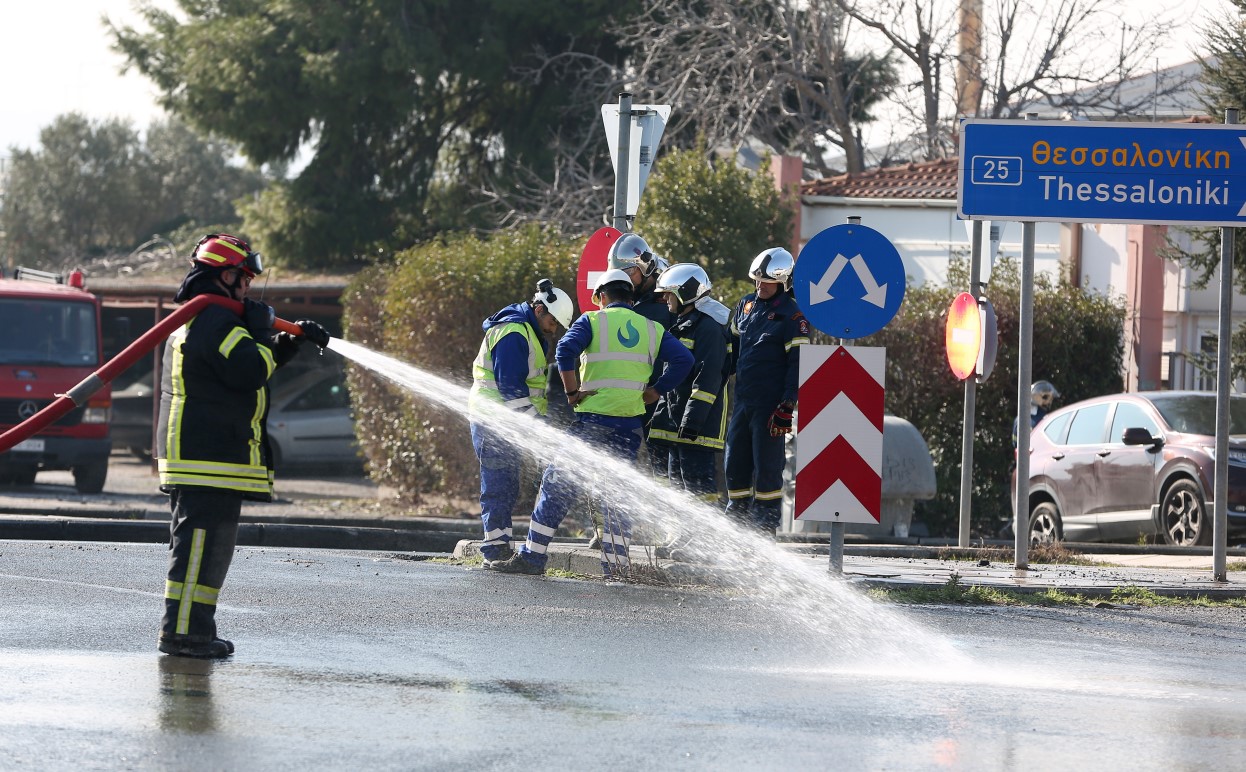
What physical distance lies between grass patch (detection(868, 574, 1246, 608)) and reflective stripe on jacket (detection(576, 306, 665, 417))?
1.82 m

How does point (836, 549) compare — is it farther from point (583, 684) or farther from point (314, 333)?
point (314, 333)

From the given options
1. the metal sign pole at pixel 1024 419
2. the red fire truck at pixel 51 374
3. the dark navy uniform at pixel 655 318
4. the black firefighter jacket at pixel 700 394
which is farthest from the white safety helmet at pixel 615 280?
the red fire truck at pixel 51 374

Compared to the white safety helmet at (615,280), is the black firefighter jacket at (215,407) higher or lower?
lower

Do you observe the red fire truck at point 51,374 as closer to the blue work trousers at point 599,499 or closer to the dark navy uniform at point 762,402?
the blue work trousers at point 599,499

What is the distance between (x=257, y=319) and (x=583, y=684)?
1961 millimetres

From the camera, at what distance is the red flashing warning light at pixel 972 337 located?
13766 mm

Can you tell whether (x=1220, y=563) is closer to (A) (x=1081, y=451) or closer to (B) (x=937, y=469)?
(A) (x=1081, y=451)

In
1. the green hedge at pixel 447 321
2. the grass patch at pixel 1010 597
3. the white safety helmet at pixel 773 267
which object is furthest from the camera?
the green hedge at pixel 447 321

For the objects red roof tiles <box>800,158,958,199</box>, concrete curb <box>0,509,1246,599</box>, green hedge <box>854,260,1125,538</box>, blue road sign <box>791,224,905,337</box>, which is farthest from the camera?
red roof tiles <box>800,158,958,199</box>

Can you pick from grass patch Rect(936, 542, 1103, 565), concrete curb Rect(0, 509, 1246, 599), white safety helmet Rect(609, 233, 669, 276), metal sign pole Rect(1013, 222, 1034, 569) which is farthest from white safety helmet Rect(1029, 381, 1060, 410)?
white safety helmet Rect(609, 233, 669, 276)

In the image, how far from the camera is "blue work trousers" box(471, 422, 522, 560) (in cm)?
1134

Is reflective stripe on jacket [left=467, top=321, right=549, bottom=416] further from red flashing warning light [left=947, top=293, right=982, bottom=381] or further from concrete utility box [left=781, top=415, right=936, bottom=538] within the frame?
concrete utility box [left=781, top=415, right=936, bottom=538]

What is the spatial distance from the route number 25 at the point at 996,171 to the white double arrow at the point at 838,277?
59.2 inches

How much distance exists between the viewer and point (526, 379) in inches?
445
